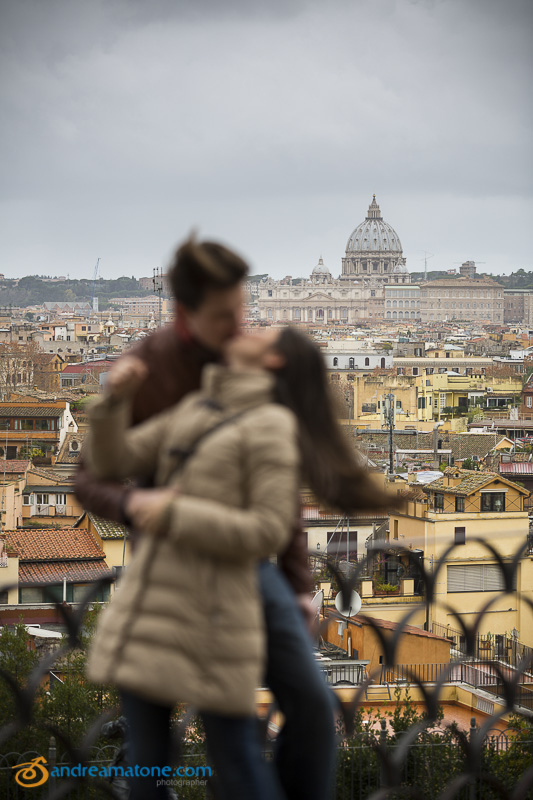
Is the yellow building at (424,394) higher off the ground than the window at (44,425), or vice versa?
the yellow building at (424,394)

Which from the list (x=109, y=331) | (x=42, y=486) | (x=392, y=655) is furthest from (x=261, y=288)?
(x=392, y=655)

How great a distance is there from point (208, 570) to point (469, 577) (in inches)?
347

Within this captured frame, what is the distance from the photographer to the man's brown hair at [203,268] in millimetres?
1022

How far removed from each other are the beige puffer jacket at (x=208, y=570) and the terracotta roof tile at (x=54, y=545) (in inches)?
364

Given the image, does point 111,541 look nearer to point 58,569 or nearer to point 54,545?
point 58,569

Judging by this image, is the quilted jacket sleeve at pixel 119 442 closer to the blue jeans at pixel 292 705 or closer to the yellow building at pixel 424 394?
the blue jeans at pixel 292 705

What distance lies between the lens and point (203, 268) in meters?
1.02

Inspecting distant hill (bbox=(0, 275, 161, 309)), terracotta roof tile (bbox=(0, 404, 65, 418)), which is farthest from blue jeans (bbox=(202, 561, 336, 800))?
distant hill (bbox=(0, 275, 161, 309))

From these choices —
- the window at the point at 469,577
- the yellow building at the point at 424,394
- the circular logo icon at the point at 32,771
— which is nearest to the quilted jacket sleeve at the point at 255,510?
the circular logo icon at the point at 32,771

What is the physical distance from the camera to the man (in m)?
1.02

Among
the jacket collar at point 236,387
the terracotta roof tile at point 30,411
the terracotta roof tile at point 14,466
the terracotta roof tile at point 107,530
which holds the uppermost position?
the jacket collar at point 236,387

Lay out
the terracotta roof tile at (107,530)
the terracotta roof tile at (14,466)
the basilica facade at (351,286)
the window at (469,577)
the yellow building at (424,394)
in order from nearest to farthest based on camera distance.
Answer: the window at (469,577)
the terracotta roof tile at (107,530)
the terracotta roof tile at (14,466)
the yellow building at (424,394)
the basilica facade at (351,286)

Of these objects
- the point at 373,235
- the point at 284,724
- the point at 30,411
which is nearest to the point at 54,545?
the point at 284,724

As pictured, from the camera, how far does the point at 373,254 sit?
10019 centimetres
